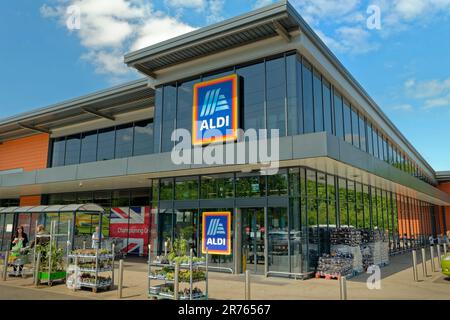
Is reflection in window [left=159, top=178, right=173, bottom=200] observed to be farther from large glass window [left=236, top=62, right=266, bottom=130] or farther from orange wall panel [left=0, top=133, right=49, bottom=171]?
orange wall panel [left=0, top=133, right=49, bottom=171]

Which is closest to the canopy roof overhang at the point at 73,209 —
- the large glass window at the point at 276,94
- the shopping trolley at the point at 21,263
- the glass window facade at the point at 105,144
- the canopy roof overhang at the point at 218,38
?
the shopping trolley at the point at 21,263

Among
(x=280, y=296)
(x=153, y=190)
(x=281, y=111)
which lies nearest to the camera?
(x=280, y=296)

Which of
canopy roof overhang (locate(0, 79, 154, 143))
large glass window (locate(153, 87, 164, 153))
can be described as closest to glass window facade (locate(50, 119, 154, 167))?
canopy roof overhang (locate(0, 79, 154, 143))

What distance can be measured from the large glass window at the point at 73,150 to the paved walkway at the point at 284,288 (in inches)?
478

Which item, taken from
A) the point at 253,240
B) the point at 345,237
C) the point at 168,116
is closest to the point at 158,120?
the point at 168,116

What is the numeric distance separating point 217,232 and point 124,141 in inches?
399

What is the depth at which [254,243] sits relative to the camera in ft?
A: 48.0

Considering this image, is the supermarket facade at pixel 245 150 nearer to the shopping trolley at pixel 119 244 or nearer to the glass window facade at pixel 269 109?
the glass window facade at pixel 269 109

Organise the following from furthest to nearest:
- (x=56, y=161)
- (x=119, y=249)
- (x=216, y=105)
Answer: (x=56, y=161)
(x=119, y=249)
(x=216, y=105)

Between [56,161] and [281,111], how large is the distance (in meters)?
17.7

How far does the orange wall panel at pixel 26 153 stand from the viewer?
26.4 m

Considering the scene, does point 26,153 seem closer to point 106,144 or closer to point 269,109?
point 106,144
